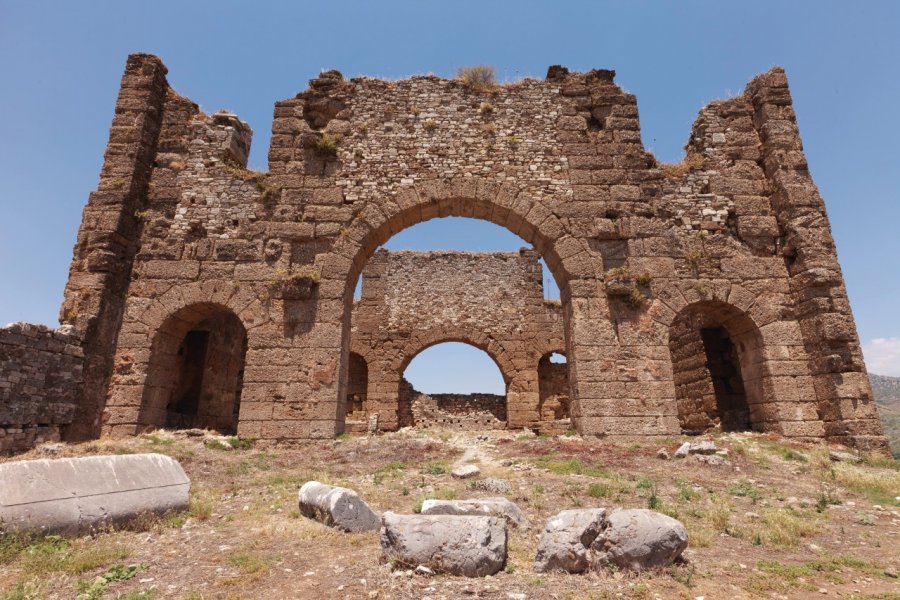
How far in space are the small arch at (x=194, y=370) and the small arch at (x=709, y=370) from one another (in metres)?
10.5

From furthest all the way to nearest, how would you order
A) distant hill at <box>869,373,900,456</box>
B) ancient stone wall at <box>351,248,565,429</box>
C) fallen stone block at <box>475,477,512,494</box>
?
1. distant hill at <box>869,373,900,456</box>
2. ancient stone wall at <box>351,248,565,429</box>
3. fallen stone block at <box>475,477,512,494</box>

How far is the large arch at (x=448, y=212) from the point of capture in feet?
32.9

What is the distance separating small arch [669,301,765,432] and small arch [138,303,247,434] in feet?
34.6

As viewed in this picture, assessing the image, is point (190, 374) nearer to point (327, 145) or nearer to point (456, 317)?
point (327, 145)

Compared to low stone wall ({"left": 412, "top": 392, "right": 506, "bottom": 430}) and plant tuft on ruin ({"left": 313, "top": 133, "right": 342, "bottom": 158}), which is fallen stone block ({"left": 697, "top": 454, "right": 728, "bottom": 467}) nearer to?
plant tuft on ruin ({"left": 313, "top": 133, "right": 342, "bottom": 158})

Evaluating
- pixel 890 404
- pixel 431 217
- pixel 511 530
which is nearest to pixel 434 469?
pixel 511 530

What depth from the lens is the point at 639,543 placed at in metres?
3.65

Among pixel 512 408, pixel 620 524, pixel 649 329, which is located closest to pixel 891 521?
pixel 620 524

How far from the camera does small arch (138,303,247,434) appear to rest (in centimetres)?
984

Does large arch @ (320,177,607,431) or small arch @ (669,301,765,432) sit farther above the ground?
large arch @ (320,177,607,431)

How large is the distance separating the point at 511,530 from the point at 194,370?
32.7 feet

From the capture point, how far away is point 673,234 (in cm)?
1033

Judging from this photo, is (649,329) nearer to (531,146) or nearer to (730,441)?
Result: (730,441)

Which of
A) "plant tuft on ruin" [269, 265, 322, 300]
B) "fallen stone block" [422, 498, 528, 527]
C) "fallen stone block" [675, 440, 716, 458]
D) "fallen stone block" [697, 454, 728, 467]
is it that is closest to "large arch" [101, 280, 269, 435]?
"plant tuft on ruin" [269, 265, 322, 300]
